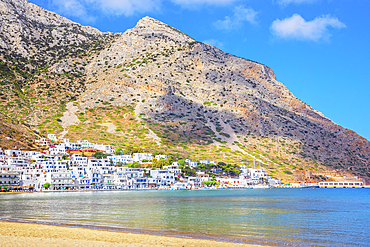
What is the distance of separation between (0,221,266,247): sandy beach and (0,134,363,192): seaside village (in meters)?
67.8

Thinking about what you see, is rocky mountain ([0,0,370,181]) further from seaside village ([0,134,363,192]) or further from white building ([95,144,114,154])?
seaside village ([0,134,363,192])

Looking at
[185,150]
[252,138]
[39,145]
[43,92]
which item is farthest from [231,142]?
[43,92]

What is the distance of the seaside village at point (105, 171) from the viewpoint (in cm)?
9394

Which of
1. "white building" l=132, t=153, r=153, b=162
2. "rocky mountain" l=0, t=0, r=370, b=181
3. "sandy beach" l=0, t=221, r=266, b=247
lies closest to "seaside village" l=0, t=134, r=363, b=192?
"white building" l=132, t=153, r=153, b=162

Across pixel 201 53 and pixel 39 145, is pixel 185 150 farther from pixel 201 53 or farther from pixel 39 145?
pixel 201 53

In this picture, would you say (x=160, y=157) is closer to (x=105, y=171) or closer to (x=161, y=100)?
(x=105, y=171)

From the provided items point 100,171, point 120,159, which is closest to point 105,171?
point 100,171

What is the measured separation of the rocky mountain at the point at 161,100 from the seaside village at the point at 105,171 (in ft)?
27.1

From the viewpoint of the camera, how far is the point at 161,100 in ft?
529

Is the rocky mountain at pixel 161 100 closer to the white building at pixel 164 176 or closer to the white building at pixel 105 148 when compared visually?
the white building at pixel 105 148

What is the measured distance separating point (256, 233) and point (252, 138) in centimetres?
12238

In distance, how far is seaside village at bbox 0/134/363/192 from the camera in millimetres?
93938

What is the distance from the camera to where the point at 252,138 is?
148 metres

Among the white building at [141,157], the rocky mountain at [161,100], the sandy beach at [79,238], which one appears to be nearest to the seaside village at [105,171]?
the white building at [141,157]
